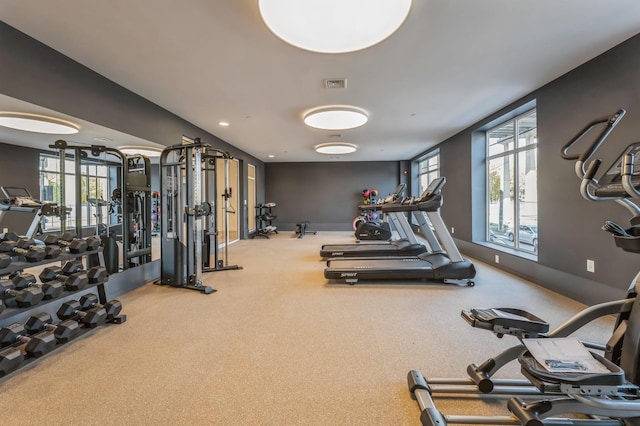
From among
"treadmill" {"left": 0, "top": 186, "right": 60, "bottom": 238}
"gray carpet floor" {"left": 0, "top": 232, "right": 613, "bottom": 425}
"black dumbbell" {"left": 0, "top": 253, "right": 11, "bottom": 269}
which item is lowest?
"gray carpet floor" {"left": 0, "top": 232, "right": 613, "bottom": 425}

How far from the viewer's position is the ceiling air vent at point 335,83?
3698mm

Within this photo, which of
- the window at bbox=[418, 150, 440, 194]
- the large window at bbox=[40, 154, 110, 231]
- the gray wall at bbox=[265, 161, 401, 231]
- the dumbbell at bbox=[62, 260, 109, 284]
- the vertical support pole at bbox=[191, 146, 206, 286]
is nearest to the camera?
the dumbbell at bbox=[62, 260, 109, 284]

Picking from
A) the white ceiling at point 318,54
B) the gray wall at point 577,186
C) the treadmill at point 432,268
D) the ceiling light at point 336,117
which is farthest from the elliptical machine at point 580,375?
the ceiling light at point 336,117

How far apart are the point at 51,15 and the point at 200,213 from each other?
95.3 inches

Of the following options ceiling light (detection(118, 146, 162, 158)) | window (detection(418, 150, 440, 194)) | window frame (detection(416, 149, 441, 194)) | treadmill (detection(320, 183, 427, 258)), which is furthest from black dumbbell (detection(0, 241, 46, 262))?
window (detection(418, 150, 440, 194))

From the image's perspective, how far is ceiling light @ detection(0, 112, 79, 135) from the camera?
287 cm

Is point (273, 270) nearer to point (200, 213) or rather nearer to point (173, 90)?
point (200, 213)

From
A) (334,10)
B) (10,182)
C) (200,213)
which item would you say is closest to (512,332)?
(334,10)

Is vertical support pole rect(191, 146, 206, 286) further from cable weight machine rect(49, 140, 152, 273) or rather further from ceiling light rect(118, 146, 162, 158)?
ceiling light rect(118, 146, 162, 158)

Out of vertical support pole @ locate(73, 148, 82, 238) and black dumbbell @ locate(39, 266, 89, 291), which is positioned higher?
vertical support pole @ locate(73, 148, 82, 238)

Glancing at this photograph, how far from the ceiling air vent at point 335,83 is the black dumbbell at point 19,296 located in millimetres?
3600

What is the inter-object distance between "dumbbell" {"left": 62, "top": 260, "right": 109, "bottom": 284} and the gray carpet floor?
489 mm

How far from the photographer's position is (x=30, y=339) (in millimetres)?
2232

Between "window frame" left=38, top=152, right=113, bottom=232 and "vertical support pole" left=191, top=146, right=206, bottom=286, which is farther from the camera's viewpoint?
"vertical support pole" left=191, top=146, right=206, bottom=286
